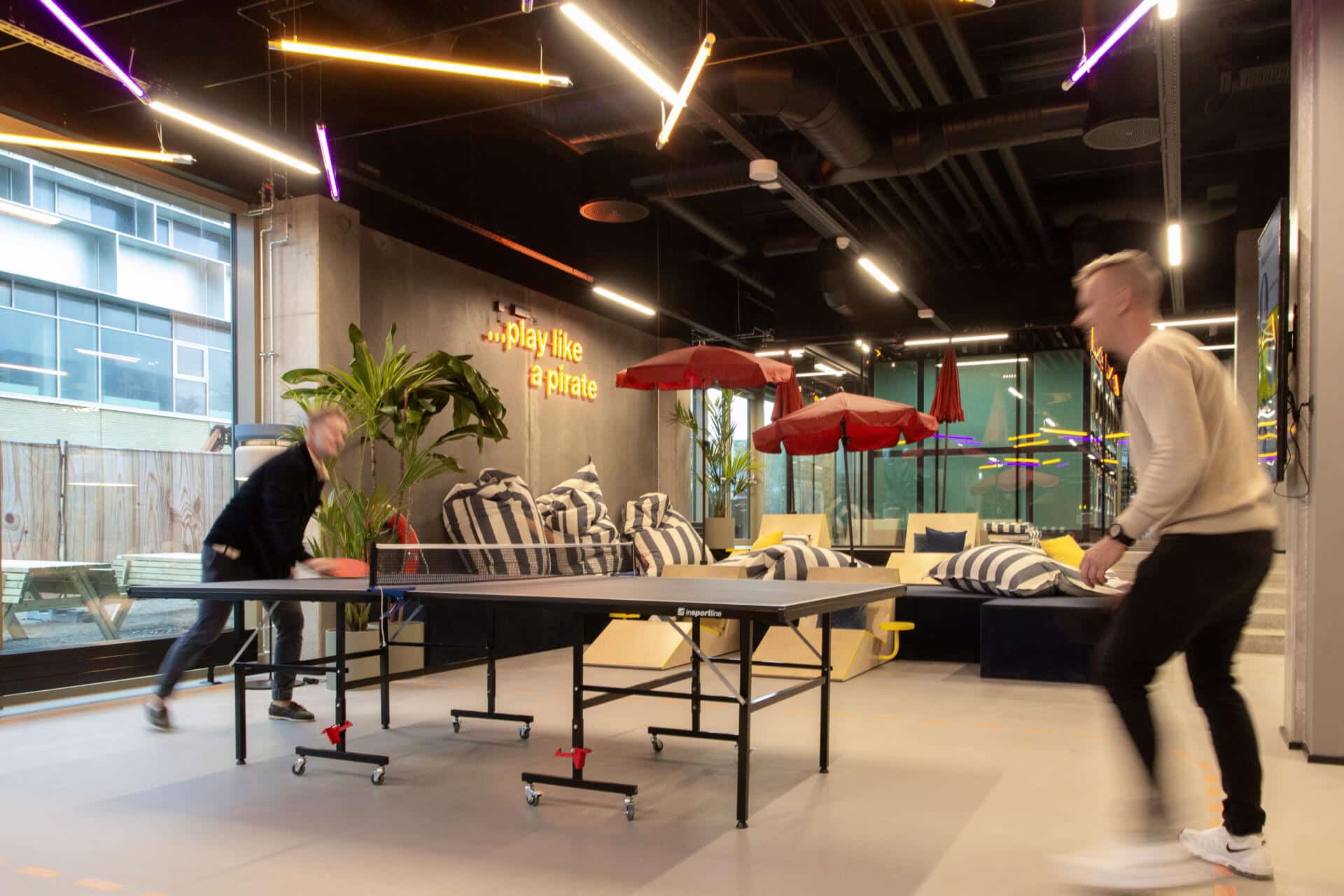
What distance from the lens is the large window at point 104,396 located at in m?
5.55

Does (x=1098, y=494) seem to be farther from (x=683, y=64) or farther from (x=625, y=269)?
(x=683, y=64)

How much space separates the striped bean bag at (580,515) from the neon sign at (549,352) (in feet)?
3.14

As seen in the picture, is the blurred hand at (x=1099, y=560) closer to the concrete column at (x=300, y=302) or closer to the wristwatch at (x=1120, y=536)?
the wristwatch at (x=1120, y=536)

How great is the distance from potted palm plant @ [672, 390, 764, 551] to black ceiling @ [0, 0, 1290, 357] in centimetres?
126

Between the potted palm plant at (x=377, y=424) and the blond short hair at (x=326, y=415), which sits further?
the potted palm plant at (x=377, y=424)

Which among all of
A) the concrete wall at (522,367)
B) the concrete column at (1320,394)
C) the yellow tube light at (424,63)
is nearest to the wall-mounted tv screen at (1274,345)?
the concrete column at (1320,394)

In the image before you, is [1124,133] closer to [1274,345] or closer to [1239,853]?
[1274,345]

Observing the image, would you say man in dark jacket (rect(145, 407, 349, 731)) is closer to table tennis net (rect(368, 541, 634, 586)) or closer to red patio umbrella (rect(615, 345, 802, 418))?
table tennis net (rect(368, 541, 634, 586))

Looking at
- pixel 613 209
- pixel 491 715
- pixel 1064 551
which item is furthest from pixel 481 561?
pixel 1064 551

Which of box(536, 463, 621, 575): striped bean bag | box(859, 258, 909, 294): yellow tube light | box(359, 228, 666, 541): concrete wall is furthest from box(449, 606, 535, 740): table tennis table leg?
box(859, 258, 909, 294): yellow tube light

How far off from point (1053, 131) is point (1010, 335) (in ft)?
25.2

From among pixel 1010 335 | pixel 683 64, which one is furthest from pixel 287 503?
Result: pixel 1010 335

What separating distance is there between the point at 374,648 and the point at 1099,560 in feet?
16.3

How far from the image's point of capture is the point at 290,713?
4.98 metres
